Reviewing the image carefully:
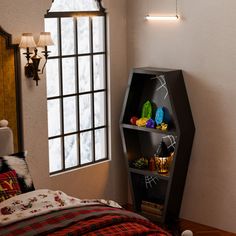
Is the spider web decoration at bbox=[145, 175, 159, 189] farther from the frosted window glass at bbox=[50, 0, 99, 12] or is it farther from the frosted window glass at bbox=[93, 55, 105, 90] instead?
the frosted window glass at bbox=[50, 0, 99, 12]

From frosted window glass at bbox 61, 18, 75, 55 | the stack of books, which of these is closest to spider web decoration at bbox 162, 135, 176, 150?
the stack of books

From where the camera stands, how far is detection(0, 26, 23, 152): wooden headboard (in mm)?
5707

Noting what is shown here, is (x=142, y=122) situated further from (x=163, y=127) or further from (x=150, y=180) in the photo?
(x=150, y=180)

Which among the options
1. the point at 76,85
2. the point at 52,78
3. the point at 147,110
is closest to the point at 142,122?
the point at 147,110

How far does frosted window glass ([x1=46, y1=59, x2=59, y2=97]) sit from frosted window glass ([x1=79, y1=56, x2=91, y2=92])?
326 millimetres

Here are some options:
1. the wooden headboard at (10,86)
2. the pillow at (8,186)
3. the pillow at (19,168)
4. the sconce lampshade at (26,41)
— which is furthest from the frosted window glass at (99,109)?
the pillow at (8,186)

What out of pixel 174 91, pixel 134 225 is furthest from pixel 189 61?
pixel 134 225

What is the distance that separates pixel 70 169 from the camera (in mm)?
6547

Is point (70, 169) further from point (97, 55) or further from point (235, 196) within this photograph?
point (235, 196)

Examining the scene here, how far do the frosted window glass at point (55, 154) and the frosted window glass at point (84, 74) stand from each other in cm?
63

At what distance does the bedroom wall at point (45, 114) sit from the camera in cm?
585

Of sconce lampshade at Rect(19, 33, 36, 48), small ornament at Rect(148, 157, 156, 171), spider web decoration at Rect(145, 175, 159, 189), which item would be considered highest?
sconce lampshade at Rect(19, 33, 36, 48)

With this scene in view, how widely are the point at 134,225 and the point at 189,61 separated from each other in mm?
2282

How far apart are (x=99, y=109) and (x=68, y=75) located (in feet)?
1.99
